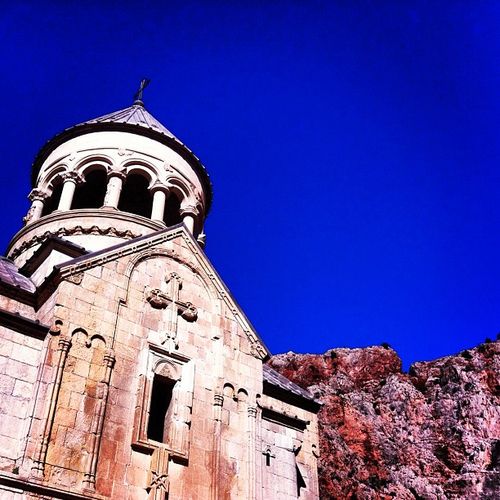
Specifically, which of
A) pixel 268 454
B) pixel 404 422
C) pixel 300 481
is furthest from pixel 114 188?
pixel 404 422

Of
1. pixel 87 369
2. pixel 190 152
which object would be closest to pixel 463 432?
pixel 190 152

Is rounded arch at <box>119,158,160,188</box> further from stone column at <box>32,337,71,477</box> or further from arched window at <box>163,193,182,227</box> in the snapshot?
stone column at <box>32,337,71,477</box>

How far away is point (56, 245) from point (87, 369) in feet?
11.6

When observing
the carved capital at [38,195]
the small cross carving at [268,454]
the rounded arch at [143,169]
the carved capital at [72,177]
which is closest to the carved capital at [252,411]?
the small cross carving at [268,454]

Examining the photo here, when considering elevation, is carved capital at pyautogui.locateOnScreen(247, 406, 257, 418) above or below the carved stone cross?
below

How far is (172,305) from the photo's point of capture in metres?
12.7

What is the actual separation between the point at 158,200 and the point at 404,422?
1307 inches

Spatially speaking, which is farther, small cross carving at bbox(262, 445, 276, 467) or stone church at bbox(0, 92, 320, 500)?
small cross carving at bbox(262, 445, 276, 467)

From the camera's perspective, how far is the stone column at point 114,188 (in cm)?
1670

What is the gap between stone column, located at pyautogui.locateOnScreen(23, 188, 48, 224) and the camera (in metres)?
17.2

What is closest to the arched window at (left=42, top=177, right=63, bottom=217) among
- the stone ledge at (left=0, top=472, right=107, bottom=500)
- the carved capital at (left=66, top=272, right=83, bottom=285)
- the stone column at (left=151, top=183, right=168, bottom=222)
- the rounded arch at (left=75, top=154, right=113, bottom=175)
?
the rounded arch at (left=75, top=154, right=113, bottom=175)

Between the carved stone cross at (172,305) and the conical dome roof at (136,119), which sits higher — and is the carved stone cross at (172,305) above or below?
below

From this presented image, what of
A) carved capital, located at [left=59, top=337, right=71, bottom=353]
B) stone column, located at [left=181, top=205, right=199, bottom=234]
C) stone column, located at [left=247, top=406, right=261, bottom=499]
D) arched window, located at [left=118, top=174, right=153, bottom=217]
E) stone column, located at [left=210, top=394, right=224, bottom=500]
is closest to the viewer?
carved capital, located at [left=59, top=337, right=71, bottom=353]

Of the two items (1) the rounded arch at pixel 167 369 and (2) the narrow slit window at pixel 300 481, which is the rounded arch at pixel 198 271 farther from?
(2) the narrow slit window at pixel 300 481
